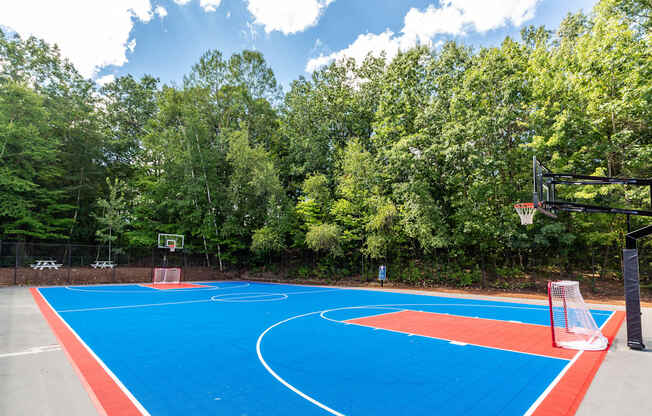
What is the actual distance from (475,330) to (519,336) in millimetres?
1022

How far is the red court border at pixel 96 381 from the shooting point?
13.3 feet

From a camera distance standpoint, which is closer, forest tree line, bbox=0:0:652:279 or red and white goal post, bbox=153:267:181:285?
forest tree line, bbox=0:0:652:279

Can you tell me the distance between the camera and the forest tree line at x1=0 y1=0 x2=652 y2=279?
17438 mm

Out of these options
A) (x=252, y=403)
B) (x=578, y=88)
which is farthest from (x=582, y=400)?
(x=578, y=88)

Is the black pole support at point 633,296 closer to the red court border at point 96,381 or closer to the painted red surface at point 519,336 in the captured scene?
the painted red surface at point 519,336

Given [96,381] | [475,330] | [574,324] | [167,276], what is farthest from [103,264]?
[574,324]

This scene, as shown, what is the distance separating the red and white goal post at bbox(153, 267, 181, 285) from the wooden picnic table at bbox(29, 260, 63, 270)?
5.58 m

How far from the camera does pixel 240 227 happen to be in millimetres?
27422

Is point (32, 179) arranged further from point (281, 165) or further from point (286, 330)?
point (286, 330)

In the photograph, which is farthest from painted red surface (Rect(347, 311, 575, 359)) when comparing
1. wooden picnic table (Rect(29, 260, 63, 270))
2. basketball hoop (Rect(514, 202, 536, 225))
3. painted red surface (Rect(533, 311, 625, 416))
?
wooden picnic table (Rect(29, 260, 63, 270))

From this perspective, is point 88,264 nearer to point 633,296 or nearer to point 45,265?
point 45,265

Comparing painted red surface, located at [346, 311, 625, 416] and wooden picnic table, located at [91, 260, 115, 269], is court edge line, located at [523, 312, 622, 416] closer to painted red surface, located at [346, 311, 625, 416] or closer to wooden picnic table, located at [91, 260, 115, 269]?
painted red surface, located at [346, 311, 625, 416]

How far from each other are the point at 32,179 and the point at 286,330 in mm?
28234

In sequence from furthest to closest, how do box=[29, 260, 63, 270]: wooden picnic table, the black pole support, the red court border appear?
box=[29, 260, 63, 270]: wooden picnic table, the black pole support, the red court border
